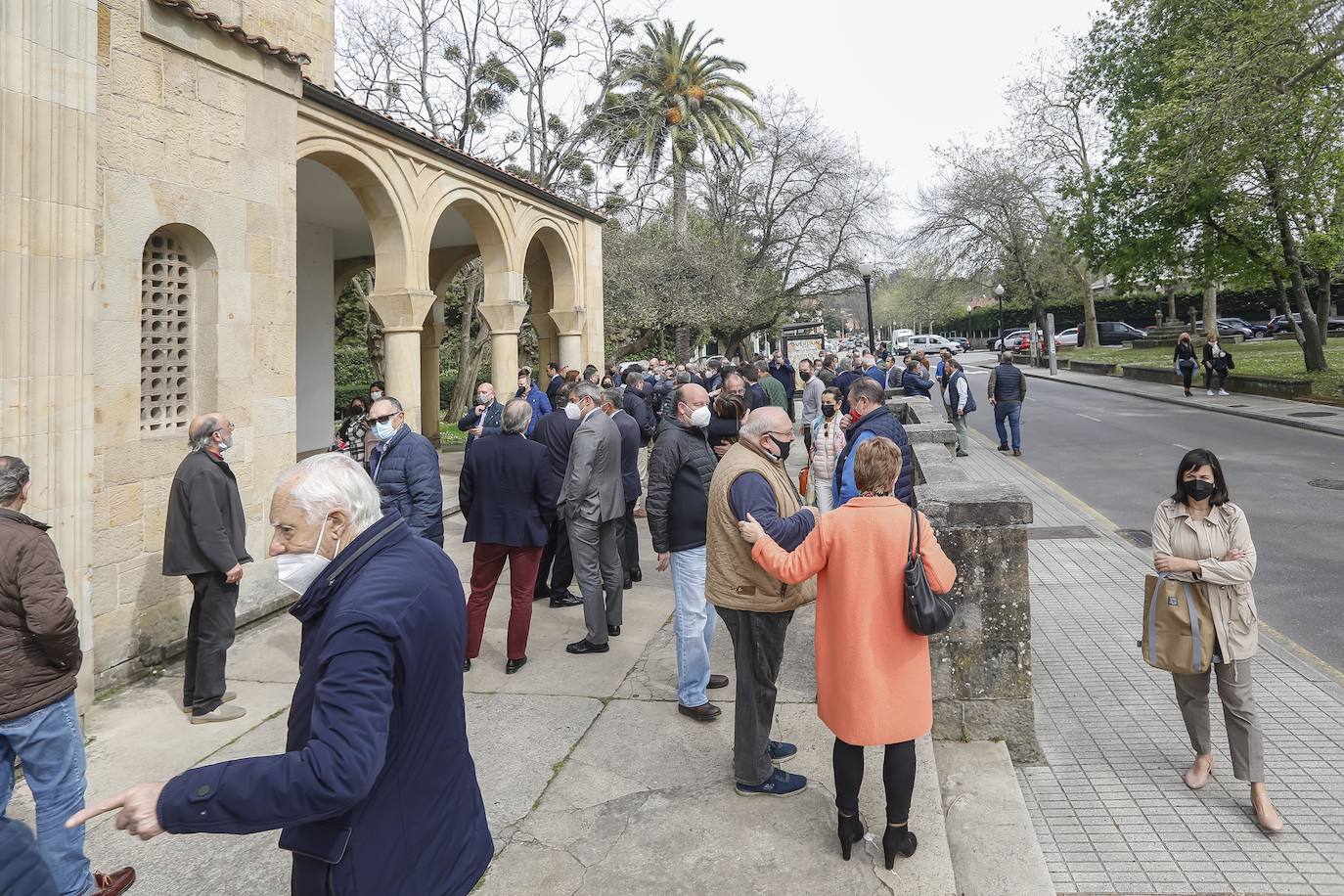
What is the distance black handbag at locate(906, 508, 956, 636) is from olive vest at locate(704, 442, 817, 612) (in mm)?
720

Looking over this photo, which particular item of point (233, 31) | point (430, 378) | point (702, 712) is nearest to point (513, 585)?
point (702, 712)

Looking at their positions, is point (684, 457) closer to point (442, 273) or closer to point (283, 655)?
point (283, 655)

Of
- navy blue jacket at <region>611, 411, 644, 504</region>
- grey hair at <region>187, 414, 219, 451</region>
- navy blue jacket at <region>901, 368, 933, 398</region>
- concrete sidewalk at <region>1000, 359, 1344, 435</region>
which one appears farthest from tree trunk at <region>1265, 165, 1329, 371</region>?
grey hair at <region>187, 414, 219, 451</region>

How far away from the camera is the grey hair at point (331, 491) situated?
206 cm

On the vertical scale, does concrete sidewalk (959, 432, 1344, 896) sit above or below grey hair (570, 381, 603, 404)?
below

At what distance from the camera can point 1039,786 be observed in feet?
13.9

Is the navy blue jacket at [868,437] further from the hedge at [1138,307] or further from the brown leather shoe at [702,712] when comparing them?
the hedge at [1138,307]

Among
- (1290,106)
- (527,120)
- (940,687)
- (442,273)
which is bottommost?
(940,687)

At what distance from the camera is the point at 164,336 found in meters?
6.10

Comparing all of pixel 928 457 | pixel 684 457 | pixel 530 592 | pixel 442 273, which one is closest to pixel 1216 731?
pixel 928 457

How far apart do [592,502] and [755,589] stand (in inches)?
93.0

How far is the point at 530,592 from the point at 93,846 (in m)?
2.65

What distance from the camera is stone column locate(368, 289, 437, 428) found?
10.4 metres

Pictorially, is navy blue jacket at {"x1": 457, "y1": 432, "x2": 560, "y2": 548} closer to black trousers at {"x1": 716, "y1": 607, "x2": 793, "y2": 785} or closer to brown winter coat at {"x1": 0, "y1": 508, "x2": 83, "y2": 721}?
black trousers at {"x1": 716, "y1": 607, "x2": 793, "y2": 785}
